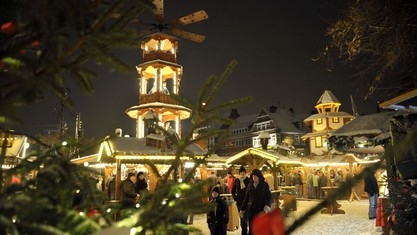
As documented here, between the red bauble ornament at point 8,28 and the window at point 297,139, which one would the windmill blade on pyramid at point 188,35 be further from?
the window at point 297,139

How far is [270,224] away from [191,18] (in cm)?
2968

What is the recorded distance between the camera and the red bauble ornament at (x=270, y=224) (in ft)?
4.72

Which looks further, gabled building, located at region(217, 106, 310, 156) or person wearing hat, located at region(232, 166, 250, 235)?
gabled building, located at region(217, 106, 310, 156)

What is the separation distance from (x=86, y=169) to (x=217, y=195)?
22.5 feet

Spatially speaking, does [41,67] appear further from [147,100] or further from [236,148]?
[236,148]

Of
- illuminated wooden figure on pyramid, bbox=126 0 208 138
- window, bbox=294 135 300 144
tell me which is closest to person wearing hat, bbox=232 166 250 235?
illuminated wooden figure on pyramid, bbox=126 0 208 138

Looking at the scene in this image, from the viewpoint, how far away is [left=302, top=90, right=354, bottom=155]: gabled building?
147 feet

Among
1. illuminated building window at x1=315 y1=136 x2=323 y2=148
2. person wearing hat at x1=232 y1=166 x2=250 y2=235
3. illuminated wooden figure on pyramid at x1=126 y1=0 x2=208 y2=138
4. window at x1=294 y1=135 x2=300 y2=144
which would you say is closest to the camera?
person wearing hat at x1=232 y1=166 x2=250 y2=235

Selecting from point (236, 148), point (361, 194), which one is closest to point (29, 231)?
point (361, 194)

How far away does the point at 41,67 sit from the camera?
1575 millimetres

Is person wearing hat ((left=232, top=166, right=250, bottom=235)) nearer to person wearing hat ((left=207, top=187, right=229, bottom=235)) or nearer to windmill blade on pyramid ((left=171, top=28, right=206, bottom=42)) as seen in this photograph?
person wearing hat ((left=207, top=187, right=229, bottom=235))

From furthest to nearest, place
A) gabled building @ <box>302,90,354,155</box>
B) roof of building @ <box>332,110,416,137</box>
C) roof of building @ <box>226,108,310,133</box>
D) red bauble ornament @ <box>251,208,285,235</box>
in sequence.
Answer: roof of building @ <box>226,108,310,133</box>, gabled building @ <box>302,90,354,155</box>, roof of building @ <box>332,110,416,137</box>, red bauble ornament @ <box>251,208,285,235</box>

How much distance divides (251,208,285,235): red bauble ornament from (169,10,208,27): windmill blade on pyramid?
2899cm

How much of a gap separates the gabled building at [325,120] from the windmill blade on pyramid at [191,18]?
2329 centimetres
